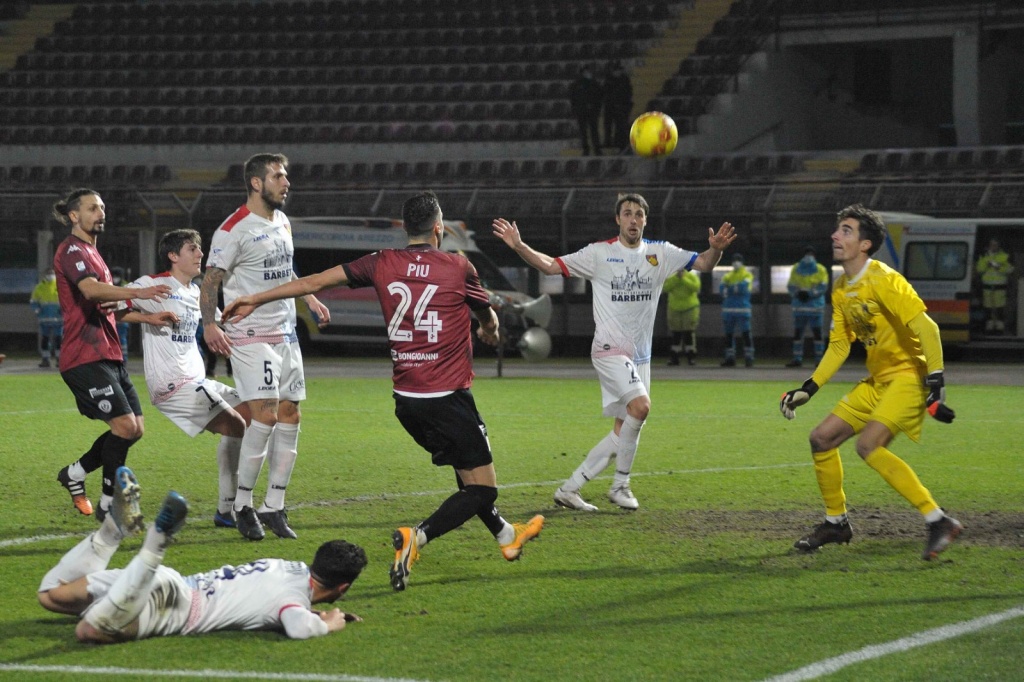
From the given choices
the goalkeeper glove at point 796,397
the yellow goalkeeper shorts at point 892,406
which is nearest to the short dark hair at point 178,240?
the goalkeeper glove at point 796,397

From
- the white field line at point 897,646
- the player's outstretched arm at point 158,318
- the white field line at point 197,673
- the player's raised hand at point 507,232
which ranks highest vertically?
the player's raised hand at point 507,232

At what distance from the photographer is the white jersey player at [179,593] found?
5.34 m

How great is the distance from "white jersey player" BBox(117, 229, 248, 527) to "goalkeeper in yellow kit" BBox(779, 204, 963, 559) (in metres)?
3.27

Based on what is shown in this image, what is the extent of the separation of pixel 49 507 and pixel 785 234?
1784cm

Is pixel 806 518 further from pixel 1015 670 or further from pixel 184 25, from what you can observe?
pixel 184 25

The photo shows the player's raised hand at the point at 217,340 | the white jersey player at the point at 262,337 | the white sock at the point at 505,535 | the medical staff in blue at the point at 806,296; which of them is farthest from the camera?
the medical staff in blue at the point at 806,296

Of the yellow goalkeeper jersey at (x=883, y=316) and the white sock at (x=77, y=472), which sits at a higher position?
the yellow goalkeeper jersey at (x=883, y=316)

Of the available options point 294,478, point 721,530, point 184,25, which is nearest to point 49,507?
point 294,478

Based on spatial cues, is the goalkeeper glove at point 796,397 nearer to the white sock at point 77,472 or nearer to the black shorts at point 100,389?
the black shorts at point 100,389

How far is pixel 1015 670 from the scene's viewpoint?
511 centimetres

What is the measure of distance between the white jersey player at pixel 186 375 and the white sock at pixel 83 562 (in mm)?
2407

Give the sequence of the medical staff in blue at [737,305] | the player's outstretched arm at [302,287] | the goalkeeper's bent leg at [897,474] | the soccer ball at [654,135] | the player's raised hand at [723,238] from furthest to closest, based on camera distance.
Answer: the medical staff in blue at [737,305]
the soccer ball at [654,135]
the player's raised hand at [723,238]
the goalkeeper's bent leg at [897,474]
the player's outstretched arm at [302,287]

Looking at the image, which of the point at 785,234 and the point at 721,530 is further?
the point at 785,234

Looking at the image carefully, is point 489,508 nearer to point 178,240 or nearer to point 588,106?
point 178,240
